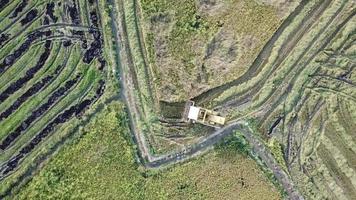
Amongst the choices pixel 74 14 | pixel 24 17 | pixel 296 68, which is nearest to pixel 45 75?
pixel 24 17

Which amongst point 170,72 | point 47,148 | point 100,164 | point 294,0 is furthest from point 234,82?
point 47,148

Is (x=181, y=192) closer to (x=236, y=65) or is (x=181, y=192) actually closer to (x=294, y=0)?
(x=236, y=65)

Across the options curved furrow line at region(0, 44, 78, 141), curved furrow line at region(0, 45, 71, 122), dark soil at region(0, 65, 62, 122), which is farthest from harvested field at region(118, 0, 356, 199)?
dark soil at region(0, 65, 62, 122)

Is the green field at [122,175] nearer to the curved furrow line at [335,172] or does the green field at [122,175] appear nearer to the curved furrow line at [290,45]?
the curved furrow line at [335,172]

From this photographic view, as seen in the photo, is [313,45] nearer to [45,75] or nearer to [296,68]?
[296,68]

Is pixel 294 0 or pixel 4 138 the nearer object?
pixel 294 0

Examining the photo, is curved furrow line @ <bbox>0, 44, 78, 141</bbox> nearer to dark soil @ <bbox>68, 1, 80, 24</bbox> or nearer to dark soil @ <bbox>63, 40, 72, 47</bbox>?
dark soil @ <bbox>63, 40, 72, 47</bbox>

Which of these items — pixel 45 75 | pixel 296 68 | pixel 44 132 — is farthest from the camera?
pixel 45 75

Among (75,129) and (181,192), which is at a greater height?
(75,129)
